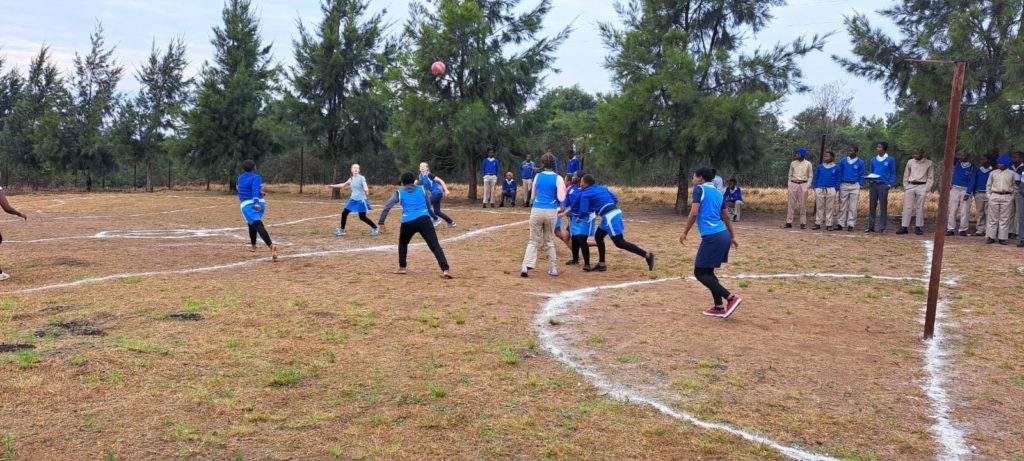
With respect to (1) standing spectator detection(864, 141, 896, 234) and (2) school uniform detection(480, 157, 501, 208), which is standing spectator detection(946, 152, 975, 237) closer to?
(1) standing spectator detection(864, 141, 896, 234)

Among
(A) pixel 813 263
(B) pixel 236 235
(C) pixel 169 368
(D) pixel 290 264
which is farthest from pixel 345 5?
(C) pixel 169 368

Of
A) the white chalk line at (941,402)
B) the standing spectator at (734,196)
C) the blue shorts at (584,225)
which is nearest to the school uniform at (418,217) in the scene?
the blue shorts at (584,225)

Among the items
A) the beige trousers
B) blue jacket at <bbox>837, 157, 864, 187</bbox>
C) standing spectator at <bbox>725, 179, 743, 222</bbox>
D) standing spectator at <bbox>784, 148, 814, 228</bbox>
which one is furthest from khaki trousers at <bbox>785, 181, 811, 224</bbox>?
the beige trousers

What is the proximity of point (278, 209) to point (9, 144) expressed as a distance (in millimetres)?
23503

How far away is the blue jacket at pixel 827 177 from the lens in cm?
1728

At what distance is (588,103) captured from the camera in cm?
5328

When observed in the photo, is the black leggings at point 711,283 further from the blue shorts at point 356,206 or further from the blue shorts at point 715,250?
the blue shorts at point 356,206

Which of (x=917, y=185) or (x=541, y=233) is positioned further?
(x=917, y=185)

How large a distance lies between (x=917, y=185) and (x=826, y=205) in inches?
79.4

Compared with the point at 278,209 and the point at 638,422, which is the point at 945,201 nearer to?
the point at 638,422

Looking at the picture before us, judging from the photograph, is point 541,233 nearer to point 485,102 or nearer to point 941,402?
point 941,402

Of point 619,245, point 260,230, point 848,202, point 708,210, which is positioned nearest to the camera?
point 708,210

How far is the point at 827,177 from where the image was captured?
17.4 m

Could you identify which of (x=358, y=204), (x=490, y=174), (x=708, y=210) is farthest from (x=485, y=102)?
(x=708, y=210)
